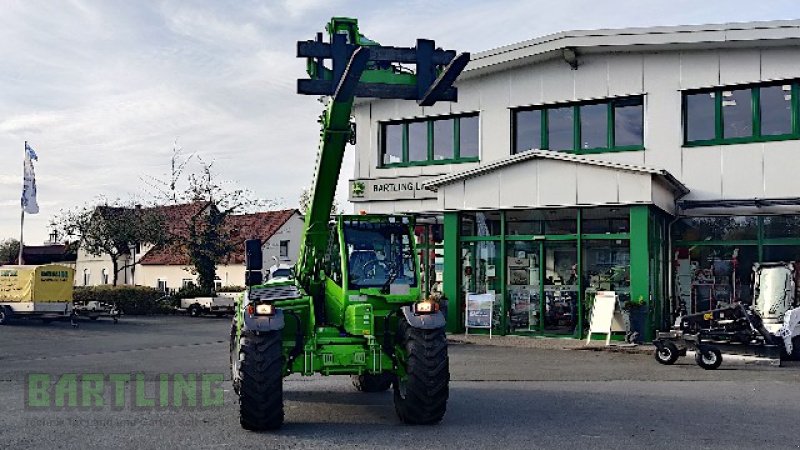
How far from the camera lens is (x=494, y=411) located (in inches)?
405

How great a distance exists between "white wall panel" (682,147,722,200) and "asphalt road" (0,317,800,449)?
5688 millimetres

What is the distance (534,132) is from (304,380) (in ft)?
38.5

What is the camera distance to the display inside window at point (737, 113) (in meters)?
20.1

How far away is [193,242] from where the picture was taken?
1594 inches

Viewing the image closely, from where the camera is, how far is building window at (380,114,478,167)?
2386 centimetres

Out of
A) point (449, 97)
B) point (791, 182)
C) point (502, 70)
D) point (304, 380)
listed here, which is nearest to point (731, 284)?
point (791, 182)

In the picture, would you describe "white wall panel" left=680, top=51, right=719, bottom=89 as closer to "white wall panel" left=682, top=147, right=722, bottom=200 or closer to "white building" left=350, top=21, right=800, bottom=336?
"white building" left=350, top=21, right=800, bottom=336

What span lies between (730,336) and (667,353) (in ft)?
3.67

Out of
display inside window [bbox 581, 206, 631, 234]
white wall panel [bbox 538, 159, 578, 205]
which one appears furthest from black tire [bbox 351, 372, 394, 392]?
display inside window [bbox 581, 206, 631, 234]

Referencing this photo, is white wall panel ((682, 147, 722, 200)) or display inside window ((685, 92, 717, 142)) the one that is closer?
white wall panel ((682, 147, 722, 200))

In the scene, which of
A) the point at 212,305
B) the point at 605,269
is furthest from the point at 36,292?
the point at 605,269

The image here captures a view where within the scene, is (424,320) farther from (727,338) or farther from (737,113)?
(737,113)

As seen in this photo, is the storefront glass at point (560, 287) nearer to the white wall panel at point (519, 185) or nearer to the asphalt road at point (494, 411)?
the white wall panel at point (519, 185)

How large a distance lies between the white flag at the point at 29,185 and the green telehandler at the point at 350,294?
31.8 meters
